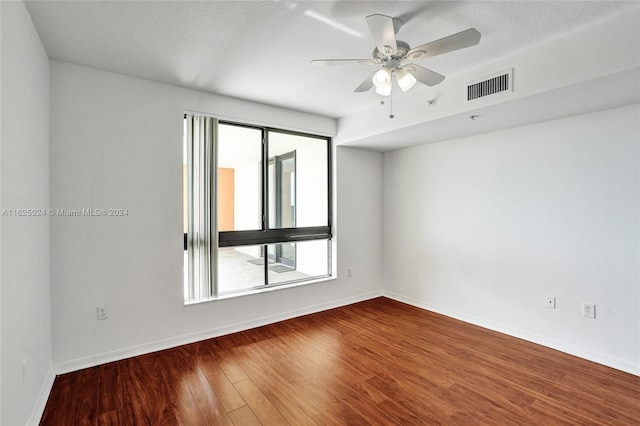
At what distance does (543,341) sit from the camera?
3.16 m

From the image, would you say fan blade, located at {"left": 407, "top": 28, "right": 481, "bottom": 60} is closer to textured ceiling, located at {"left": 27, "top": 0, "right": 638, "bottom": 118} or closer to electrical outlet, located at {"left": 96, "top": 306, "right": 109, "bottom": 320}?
textured ceiling, located at {"left": 27, "top": 0, "right": 638, "bottom": 118}

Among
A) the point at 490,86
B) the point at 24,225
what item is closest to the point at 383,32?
the point at 490,86

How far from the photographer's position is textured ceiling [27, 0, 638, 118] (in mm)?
1946

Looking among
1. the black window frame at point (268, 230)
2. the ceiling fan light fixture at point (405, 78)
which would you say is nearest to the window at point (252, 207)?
the black window frame at point (268, 230)

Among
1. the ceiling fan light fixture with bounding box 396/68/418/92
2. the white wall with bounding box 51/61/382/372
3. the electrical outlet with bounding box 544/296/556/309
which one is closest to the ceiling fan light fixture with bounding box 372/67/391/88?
the ceiling fan light fixture with bounding box 396/68/418/92

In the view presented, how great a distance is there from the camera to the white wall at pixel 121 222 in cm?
266

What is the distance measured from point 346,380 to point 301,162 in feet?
9.59

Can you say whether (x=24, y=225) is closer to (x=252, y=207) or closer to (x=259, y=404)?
(x=259, y=404)

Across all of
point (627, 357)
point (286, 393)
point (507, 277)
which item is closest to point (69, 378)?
point (286, 393)

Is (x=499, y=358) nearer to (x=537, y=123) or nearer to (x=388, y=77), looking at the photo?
(x=537, y=123)

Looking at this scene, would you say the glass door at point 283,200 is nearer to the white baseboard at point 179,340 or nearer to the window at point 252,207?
the window at point 252,207

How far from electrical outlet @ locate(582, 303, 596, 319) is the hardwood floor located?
1.38ft

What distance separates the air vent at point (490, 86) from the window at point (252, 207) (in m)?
2.13

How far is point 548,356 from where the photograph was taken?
2926 mm
